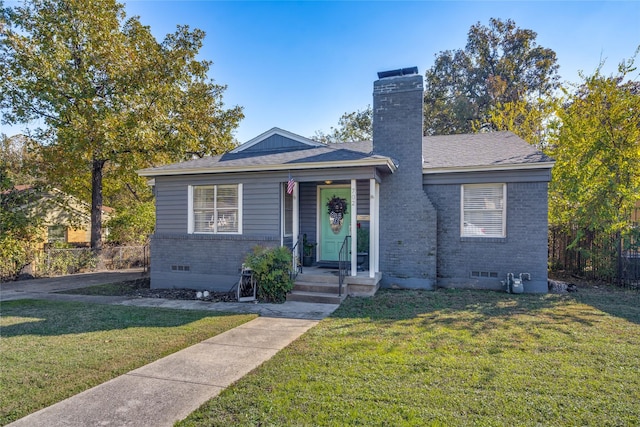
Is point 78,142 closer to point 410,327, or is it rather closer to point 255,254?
point 255,254

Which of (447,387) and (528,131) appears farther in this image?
(528,131)

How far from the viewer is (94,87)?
15031 millimetres

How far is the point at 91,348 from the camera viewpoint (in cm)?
498

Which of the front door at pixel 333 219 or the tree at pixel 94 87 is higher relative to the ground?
the tree at pixel 94 87

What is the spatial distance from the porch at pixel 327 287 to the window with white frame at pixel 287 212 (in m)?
1.36

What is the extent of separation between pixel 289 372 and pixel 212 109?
60.9 ft

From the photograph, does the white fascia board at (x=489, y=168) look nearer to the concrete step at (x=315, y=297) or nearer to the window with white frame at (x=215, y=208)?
the concrete step at (x=315, y=297)

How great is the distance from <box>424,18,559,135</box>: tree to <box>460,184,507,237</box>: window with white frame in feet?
49.4

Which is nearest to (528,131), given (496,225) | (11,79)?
(496,225)

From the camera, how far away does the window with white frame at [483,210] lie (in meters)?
9.06

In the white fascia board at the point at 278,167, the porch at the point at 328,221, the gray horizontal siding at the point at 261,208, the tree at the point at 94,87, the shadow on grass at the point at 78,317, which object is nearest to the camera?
the shadow on grass at the point at 78,317

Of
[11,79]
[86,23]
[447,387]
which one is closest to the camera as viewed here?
[447,387]

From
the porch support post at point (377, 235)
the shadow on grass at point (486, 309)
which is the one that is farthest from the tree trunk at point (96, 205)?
the shadow on grass at point (486, 309)

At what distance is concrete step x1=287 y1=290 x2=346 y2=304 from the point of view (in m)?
7.82
